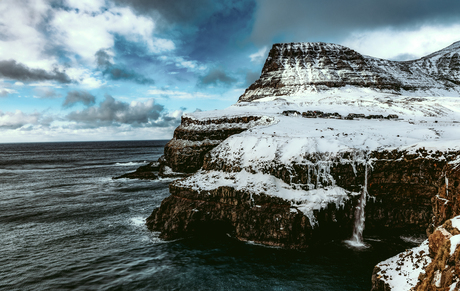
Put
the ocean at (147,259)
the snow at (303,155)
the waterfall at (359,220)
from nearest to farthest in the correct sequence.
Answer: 1. the ocean at (147,259)
2. the waterfall at (359,220)
3. the snow at (303,155)

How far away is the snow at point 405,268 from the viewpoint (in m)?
12.2

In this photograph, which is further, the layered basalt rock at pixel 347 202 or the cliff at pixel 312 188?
the cliff at pixel 312 188

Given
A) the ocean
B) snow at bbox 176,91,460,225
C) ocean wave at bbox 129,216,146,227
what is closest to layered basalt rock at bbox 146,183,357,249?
snow at bbox 176,91,460,225

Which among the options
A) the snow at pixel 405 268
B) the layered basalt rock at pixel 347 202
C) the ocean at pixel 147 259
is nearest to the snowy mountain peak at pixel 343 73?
the layered basalt rock at pixel 347 202

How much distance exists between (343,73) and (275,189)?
109m

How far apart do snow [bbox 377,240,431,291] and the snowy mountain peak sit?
10241 centimetres

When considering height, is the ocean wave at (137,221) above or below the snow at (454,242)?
below

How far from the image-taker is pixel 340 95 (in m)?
98.6

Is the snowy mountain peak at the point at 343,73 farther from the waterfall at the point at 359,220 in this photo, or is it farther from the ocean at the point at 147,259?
the ocean at the point at 147,259

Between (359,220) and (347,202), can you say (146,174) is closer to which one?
(347,202)

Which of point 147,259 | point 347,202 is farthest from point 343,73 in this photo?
point 147,259

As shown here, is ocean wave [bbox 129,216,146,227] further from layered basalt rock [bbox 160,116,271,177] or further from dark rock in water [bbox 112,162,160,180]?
dark rock in water [bbox 112,162,160,180]

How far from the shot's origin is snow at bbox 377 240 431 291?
39.9 feet

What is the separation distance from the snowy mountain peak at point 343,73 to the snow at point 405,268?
102 m
